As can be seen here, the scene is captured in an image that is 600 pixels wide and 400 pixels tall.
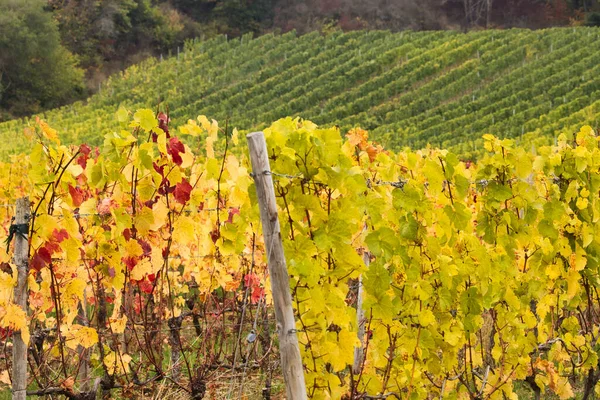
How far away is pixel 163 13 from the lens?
43.4m

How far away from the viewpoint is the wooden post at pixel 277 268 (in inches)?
87.2

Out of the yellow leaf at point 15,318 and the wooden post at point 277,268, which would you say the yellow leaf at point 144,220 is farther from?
the wooden post at point 277,268

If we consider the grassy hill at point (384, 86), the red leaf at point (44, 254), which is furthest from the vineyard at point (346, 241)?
the grassy hill at point (384, 86)

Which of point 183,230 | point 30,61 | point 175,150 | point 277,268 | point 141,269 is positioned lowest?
point 277,268

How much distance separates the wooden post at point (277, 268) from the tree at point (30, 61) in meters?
32.9

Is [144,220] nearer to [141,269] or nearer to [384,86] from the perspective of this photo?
[141,269]

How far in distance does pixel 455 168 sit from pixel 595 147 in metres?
1.02

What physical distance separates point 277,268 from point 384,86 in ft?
89.0

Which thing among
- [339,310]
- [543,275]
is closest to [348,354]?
[339,310]

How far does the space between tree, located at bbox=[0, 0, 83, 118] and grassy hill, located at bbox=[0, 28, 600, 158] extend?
2.80 m

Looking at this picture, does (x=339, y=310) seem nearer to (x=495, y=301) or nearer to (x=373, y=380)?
(x=373, y=380)

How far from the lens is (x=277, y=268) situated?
225cm

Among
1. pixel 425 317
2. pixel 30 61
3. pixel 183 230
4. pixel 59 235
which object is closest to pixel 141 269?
pixel 183 230

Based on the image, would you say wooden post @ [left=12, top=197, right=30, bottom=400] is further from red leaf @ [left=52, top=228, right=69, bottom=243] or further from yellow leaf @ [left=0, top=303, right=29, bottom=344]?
red leaf @ [left=52, top=228, right=69, bottom=243]
